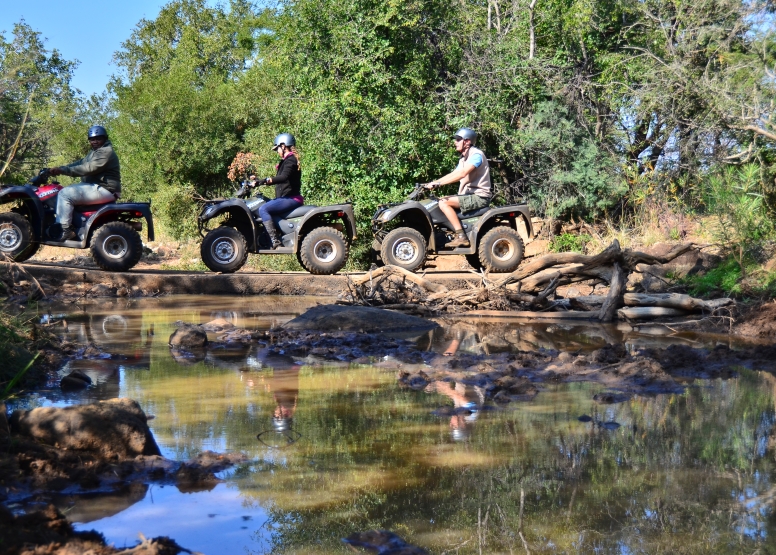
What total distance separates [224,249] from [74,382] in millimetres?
8120

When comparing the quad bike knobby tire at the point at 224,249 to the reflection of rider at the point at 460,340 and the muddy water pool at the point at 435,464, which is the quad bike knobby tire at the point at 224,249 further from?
the muddy water pool at the point at 435,464

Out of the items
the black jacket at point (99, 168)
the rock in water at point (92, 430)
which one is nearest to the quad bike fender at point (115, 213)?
the black jacket at point (99, 168)

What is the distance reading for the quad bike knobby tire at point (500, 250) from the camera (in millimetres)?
14281

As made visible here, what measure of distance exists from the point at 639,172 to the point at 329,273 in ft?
25.3

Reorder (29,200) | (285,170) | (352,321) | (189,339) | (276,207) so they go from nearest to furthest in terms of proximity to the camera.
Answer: (189,339)
(352,321)
(29,200)
(285,170)
(276,207)

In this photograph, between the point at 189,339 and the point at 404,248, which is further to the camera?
the point at 404,248

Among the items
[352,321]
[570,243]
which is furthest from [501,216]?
[352,321]

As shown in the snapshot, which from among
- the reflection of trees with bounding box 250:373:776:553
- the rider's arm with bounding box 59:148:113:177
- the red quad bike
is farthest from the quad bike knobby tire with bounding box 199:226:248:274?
the reflection of trees with bounding box 250:373:776:553

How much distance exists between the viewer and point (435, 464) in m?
4.29

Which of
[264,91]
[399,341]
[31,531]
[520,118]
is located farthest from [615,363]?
[264,91]

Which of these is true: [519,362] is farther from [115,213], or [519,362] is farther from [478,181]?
[115,213]

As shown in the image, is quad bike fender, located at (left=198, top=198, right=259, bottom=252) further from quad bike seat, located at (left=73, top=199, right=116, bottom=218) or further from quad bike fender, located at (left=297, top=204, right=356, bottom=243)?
quad bike seat, located at (left=73, top=199, right=116, bottom=218)

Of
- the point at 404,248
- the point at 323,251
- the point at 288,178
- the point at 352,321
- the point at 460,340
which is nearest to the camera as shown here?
the point at 460,340

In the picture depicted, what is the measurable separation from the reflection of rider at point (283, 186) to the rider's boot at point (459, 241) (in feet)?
8.34
